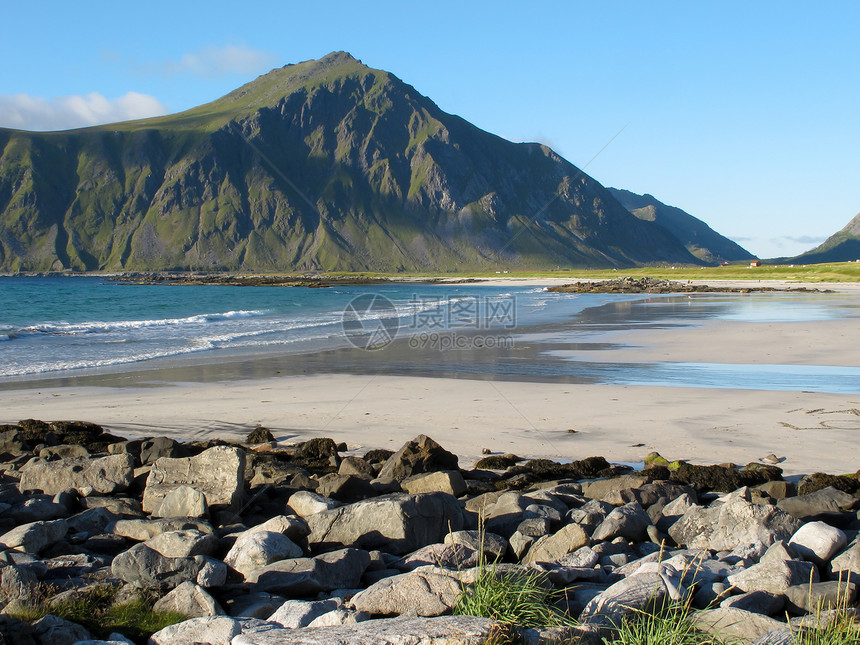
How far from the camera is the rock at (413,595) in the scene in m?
4.62

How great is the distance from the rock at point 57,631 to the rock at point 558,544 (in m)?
3.39

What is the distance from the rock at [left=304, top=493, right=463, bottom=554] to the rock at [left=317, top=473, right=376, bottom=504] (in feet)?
3.59

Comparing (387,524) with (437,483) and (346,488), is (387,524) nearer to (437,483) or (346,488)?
(346,488)

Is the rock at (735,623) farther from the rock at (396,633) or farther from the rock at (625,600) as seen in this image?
the rock at (396,633)

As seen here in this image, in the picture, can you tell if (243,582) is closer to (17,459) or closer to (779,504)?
(779,504)

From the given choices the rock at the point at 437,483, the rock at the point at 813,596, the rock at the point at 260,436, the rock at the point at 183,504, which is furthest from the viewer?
the rock at the point at 260,436

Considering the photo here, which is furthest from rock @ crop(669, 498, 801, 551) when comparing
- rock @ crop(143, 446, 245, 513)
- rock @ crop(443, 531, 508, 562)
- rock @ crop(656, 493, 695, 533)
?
rock @ crop(143, 446, 245, 513)

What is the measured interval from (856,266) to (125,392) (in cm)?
9513

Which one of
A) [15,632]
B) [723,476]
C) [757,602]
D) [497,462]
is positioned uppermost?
[15,632]

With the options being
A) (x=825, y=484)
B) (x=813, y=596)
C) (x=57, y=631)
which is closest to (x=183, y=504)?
(x=57, y=631)

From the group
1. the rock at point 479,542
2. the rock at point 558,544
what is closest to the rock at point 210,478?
the rock at point 479,542

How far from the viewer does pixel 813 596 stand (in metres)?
4.75

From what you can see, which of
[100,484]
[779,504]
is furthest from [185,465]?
[779,504]

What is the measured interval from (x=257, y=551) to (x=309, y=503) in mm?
1447
